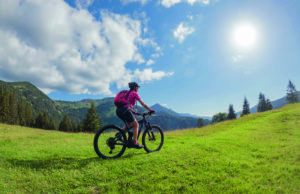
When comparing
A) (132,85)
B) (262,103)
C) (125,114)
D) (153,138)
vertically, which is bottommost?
(153,138)

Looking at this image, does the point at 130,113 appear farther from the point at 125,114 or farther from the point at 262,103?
the point at 262,103

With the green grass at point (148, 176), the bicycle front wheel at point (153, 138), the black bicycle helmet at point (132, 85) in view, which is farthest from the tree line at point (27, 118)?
the green grass at point (148, 176)

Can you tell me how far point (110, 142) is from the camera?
6.29 metres

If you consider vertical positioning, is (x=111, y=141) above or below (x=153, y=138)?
above

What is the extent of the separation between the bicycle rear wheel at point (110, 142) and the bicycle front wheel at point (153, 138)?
1.51m

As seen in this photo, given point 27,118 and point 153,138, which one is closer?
point 153,138

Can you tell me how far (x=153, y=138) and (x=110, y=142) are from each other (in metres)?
2.62

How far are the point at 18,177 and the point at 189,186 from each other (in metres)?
A: 5.22

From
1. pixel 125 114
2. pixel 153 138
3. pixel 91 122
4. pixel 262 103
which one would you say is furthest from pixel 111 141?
pixel 262 103

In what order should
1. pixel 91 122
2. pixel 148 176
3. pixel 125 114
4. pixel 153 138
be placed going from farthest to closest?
pixel 91 122 < pixel 153 138 < pixel 125 114 < pixel 148 176

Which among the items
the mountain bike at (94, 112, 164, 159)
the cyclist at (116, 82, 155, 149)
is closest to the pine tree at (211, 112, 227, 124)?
the cyclist at (116, 82, 155, 149)

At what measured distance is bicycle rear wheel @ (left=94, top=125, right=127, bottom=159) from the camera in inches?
244

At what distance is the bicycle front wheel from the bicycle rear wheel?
1.51 m

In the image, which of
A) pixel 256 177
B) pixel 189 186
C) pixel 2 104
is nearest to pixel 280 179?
pixel 256 177
